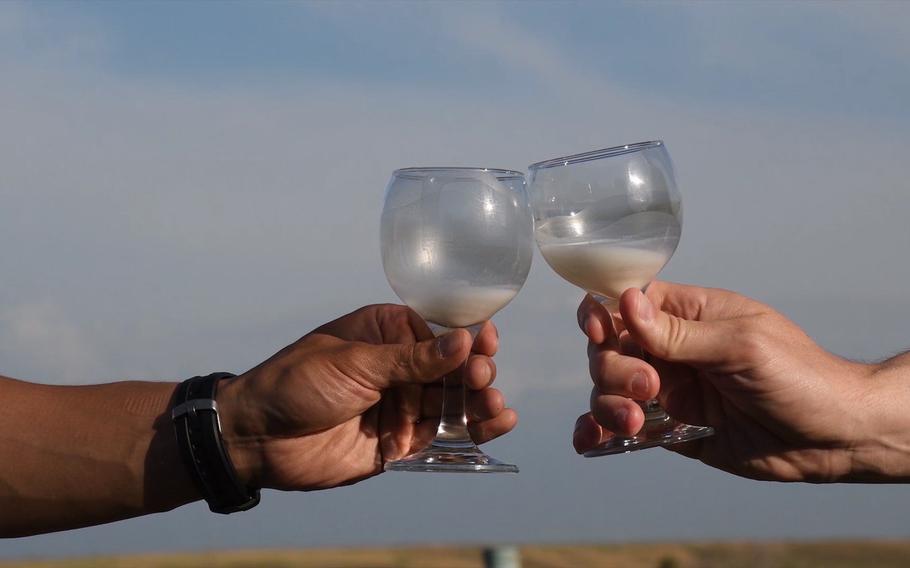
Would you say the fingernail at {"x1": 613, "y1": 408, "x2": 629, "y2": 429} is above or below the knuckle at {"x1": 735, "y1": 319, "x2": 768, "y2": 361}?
below

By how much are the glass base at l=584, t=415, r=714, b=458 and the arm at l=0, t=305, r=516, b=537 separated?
32cm

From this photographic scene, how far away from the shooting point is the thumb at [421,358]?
9.28 feet

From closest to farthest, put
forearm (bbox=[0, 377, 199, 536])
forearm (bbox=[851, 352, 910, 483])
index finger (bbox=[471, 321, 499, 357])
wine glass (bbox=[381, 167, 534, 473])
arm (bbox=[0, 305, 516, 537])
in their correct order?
wine glass (bbox=[381, 167, 534, 473])
arm (bbox=[0, 305, 516, 537])
forearm (bbox=[0, 377, 199, 536])
index finger (bbox=[471, 321, 499, 357])
forearm (bbox=[851, 352, 910, 483])

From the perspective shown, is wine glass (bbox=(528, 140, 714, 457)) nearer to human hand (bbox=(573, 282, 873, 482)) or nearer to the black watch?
human hand (bbox=(573, 282, 873, 482))

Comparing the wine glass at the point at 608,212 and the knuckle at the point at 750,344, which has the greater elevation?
the wine glass at the point at 608,212

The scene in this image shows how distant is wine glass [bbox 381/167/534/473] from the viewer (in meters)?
2.61

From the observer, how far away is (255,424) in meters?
3.02

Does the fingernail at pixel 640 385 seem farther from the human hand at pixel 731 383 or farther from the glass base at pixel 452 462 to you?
the glass base at pixel 452 462

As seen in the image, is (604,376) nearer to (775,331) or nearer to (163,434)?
(775,331)

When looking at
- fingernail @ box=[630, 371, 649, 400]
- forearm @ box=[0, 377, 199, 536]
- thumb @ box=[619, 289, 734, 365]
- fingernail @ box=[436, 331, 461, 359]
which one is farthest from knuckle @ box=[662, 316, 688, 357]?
forearm @ box=[0, 377, 199, 536]

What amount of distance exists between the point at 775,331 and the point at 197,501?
180 cm

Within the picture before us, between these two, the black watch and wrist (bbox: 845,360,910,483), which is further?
wrist (bbox: 845,360,910,483)

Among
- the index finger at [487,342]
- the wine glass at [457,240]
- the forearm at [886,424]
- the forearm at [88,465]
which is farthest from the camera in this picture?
the forearm at [886,424]

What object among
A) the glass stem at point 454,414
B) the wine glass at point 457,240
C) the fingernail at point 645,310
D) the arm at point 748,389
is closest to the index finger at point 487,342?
the glass stem at point 454,414
